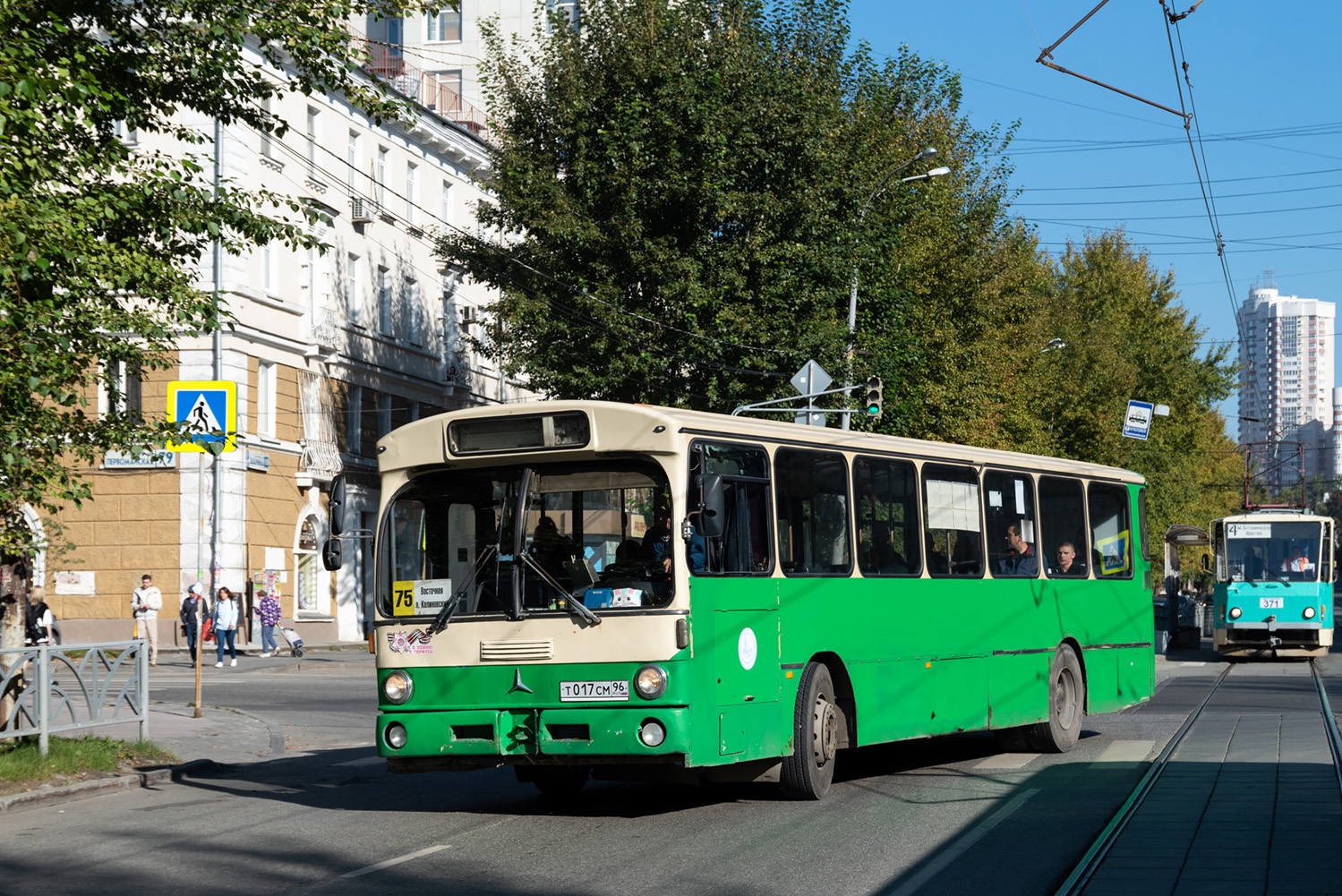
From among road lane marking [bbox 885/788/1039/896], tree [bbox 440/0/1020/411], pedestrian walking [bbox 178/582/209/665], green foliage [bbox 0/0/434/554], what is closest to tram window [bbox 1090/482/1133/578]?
road lane marking [bbox 885/788/1039/896]

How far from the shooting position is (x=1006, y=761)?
14594mm

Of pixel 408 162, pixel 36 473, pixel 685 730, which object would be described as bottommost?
pixel 685 730

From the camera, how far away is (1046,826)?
10.2 meters

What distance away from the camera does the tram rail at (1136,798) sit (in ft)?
27.4

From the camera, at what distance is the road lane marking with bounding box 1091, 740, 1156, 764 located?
47.0 ft

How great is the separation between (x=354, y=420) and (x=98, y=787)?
3187cm

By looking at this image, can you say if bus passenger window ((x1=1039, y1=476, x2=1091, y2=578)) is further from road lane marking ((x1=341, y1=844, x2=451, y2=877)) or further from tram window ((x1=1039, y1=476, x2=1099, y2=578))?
road lane marking ((x1=341, y1=844, x2=451, y2=877))

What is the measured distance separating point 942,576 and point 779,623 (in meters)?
2.83

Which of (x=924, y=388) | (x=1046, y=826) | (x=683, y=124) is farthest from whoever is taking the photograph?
(x=924, y=388)

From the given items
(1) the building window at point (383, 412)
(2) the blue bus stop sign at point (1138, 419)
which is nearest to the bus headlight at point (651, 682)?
(1) the building window at point (383, 412)

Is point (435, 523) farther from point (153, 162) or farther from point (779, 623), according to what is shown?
point (153, 162)

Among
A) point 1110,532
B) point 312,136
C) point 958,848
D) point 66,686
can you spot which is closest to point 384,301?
point 312,136

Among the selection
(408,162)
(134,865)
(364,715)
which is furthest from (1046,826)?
(408,162)

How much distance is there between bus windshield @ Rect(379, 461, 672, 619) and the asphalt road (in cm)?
150
